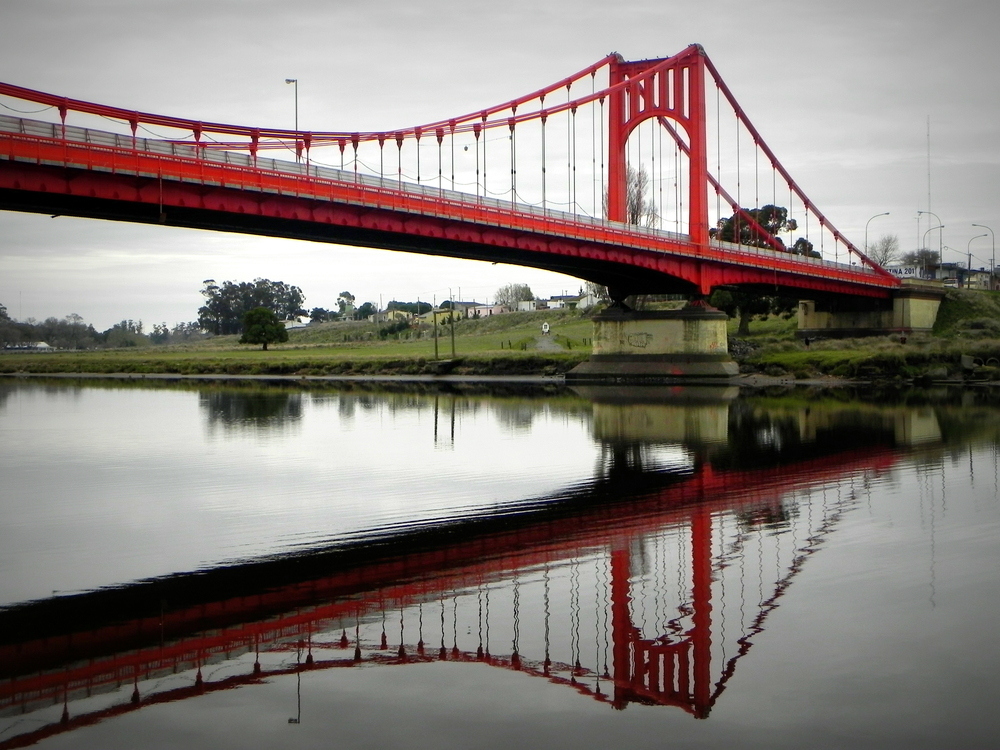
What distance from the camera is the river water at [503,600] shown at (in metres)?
9.42

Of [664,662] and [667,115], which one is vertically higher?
[667,115]

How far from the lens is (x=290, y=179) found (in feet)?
138

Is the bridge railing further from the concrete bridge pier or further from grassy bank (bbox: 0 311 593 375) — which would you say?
the concrete bridge pier

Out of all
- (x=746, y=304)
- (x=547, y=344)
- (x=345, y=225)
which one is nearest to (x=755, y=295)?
(x=746, y=304)

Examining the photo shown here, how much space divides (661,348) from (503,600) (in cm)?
5706

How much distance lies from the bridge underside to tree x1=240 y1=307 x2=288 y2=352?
60.5m

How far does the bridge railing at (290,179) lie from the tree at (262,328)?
219ft

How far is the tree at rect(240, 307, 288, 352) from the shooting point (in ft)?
399

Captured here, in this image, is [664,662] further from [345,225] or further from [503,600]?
[345,225]

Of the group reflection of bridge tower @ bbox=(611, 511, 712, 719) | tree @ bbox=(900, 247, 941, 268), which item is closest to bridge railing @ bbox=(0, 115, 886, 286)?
reflection of bridge tower @ bbox=(611, 511, 712, 719)

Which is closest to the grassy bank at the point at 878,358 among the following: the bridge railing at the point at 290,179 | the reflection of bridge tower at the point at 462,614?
the bridge railing at the point at 290,179

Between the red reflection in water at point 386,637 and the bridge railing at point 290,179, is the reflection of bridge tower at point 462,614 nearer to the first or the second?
the red reflection in water at point 386,637

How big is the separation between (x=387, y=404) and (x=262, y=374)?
139 feet

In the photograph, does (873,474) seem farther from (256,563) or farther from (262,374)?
(262,374)
